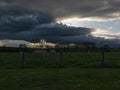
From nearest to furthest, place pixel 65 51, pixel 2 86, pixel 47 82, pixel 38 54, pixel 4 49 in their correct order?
pixel 2 86, pixel 47 82, pixel 38 54, pixel 65 51, pixel 4 49

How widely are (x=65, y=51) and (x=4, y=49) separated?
19895mm

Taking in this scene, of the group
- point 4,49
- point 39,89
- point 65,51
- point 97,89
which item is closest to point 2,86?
point 39,89

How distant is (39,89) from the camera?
13.8 m

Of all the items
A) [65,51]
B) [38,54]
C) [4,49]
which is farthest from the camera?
[4,49]

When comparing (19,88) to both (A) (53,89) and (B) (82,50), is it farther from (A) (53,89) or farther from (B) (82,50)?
(B) (82,50)

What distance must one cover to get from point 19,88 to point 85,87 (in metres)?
2.79

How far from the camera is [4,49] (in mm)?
81125

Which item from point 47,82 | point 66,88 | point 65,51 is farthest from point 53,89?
point 65,51

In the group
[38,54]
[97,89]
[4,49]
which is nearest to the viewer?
[97,89]

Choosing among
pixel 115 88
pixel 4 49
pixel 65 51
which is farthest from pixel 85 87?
pixel 4 49

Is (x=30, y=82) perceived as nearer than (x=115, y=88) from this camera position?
No

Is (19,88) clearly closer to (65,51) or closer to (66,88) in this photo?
(66,88)

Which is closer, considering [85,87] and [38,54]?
[85,87]

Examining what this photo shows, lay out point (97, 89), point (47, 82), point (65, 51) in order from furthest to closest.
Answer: point (65, 51)
point (47, 82)
point (97, 89)
